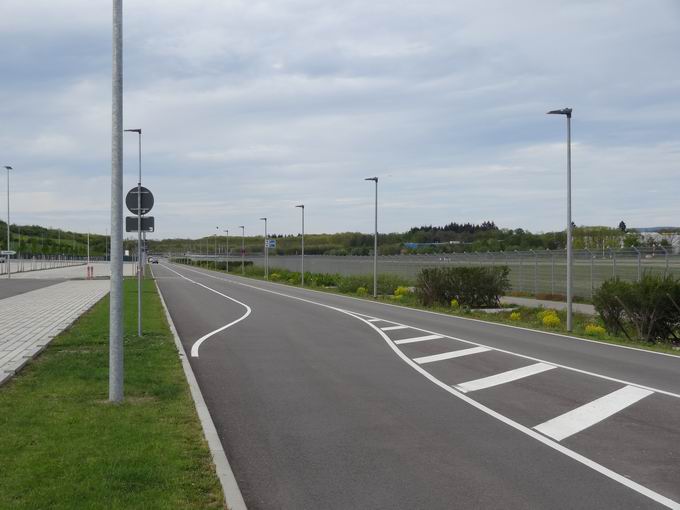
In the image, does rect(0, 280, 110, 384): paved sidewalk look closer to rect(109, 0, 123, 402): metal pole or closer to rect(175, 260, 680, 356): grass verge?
rect(109, 0, 123, 402): metal pole

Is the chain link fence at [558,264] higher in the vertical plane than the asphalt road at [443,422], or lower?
higher

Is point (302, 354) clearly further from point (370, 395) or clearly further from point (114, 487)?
point (114, 487)

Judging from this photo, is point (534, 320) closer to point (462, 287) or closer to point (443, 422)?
point (462, 287)

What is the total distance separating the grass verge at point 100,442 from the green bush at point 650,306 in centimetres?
1241

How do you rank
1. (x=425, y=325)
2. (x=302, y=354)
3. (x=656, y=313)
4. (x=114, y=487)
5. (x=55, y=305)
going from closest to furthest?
(x=114, y=487) < (x=302, y=354) < (x=656, y=313) < (x=425, y=325) < (x=55, y=305)

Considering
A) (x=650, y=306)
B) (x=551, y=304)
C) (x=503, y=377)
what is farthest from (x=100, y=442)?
(x=551, y=304)

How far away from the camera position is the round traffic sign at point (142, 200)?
1409 centimetres

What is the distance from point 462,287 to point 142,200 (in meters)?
19.8

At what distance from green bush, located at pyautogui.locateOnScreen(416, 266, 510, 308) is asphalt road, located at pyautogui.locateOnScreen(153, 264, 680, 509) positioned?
15012 millimetres

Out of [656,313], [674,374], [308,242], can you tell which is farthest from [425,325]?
[308,242]

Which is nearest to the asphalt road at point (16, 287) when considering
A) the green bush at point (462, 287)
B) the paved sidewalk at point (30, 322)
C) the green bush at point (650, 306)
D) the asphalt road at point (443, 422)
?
the paved sidewalk at point (30, 322)

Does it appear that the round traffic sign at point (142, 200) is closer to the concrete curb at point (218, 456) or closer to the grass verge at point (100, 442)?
the grass verge at point (100, 442)

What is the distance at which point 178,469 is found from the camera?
5.96 m

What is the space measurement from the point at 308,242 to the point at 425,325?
523 feet
